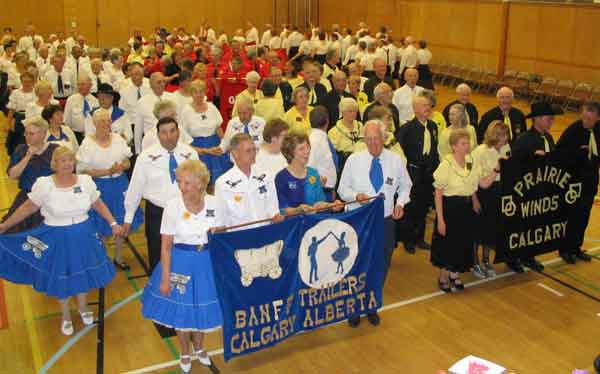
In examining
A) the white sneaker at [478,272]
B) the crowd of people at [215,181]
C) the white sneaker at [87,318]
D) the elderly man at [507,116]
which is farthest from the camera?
the elderly man at [507,116]

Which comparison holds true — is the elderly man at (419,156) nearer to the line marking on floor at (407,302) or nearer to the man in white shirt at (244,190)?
the line marking on floor at (407,302)

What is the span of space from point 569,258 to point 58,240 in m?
6.40

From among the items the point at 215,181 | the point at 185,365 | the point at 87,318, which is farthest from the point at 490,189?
the point at 87,318

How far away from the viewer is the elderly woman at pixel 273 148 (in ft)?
22.8

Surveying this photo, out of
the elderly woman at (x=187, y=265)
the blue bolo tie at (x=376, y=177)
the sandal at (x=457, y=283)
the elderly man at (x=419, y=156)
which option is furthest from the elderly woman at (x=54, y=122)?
the sandal at (x=457, y=283)

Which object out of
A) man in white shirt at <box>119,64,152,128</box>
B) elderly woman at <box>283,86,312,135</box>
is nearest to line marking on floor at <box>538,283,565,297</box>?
elderly woman at <box>283,86,312,135</box>

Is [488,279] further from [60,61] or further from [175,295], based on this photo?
[60,61]

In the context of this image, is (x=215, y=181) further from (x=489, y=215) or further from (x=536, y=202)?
(x=536, y=202)

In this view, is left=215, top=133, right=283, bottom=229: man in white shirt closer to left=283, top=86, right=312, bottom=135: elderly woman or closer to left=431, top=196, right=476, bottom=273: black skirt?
left=431, top=196, right=476, bottom=273: black skirt

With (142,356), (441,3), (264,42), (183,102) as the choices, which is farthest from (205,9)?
(142,356)

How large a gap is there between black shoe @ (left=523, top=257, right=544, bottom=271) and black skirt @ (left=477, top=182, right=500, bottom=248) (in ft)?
2.51

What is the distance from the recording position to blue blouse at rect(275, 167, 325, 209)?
6.32 metres

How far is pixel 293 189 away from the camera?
6.32 metres

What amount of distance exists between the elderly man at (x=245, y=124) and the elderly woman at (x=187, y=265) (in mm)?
3498
